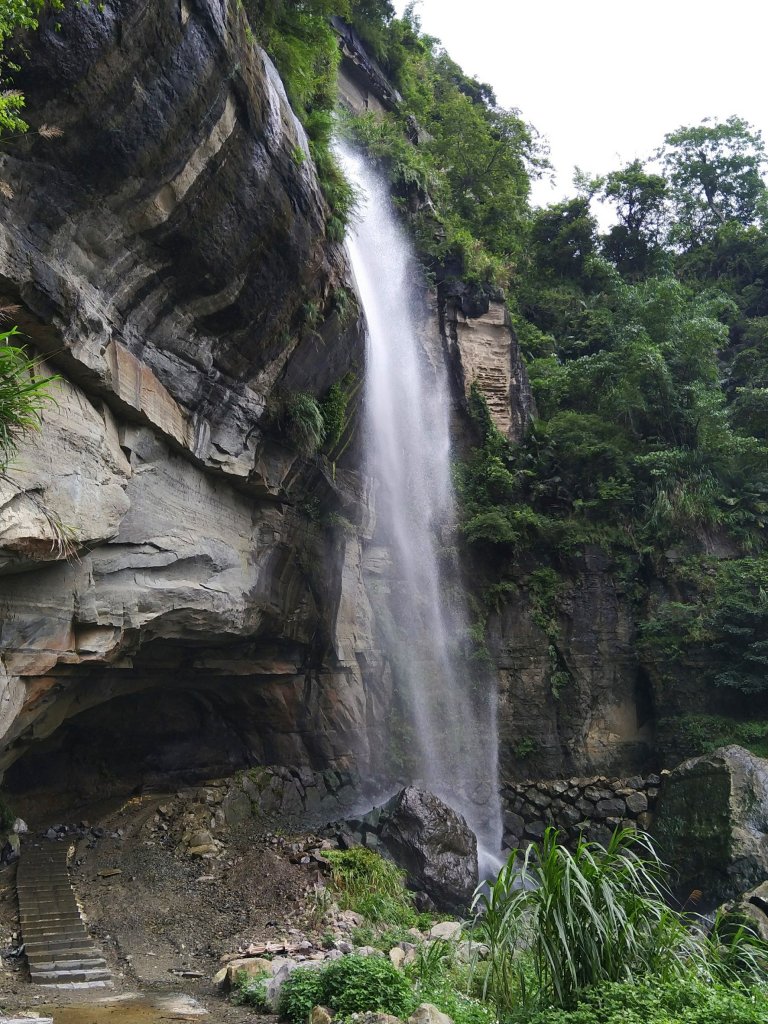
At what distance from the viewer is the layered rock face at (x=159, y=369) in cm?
693

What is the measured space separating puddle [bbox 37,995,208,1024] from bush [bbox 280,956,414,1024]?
869mm

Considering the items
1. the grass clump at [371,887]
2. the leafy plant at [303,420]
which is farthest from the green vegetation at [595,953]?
the leafy plant at [303,420]

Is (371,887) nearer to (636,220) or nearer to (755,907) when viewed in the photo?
(755,907)

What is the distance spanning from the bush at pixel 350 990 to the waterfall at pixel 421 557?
763 centimetres

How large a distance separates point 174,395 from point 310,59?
567cm

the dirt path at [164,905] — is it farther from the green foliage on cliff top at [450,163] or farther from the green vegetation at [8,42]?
the green foliage on cliff top at [450,163]

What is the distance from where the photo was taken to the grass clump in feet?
31.1

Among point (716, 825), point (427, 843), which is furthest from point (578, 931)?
point (716, 825)

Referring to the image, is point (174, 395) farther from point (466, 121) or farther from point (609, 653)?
point (466, 121)

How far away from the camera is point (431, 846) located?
1098cm

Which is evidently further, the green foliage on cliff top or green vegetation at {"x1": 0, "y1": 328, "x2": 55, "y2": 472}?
the green foliage on cliff top

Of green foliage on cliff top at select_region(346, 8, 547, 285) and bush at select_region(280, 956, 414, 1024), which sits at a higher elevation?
green foliage on cliff top at select_region(346, 8, 547, 285)

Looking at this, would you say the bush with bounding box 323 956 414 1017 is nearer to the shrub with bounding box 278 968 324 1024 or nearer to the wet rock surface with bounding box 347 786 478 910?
the shrub with bounding box 278 968 324 1024

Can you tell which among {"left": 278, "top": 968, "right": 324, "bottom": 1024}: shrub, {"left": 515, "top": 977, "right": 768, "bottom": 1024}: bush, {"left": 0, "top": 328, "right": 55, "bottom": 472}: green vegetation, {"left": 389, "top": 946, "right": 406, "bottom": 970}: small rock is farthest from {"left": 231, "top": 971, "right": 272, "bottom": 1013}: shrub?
{"left": 0, "top": 328, "right": 55, "bottom": 472}: green vegetation
